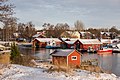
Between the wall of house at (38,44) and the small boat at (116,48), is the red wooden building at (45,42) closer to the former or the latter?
the wall of house at (38,44)

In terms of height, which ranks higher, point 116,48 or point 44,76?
point 44,76

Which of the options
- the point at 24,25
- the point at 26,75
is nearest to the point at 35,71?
the point at 26,75

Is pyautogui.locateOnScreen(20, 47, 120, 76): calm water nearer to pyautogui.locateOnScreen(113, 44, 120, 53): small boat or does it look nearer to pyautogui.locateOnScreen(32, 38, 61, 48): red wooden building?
pyautogui.locateOnScreen(113, 44, 120, 53): small boat

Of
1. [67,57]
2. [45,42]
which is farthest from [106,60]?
[45,42]

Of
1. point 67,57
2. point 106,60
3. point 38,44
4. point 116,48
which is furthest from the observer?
point 38,44

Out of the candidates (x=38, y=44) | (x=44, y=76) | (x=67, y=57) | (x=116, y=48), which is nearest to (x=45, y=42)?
(x=38, y=44)

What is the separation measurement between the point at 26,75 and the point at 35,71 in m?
0.77

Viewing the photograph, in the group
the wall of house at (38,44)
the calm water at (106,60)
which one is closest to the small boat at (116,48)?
the calm water at (106,60)

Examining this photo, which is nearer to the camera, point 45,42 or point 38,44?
point 45,42

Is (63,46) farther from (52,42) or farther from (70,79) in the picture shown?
(70,79)

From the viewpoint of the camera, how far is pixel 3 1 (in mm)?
13500

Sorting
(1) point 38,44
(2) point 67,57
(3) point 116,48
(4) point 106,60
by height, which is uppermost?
(2) point 67,57

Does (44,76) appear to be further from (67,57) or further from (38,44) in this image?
(38,44)

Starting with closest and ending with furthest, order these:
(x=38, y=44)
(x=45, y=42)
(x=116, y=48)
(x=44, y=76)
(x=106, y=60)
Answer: (x=44, y=76) < (x=106, y=60) < (x=116, y=48) < (x=45, y=42) < (x=38, y=44)
